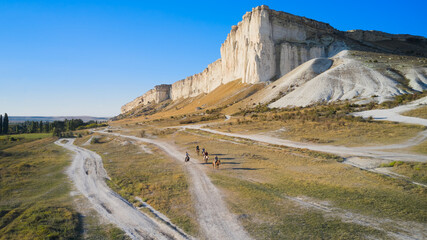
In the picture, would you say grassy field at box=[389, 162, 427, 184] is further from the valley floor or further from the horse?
the horse

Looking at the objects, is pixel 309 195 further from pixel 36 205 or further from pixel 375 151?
pixel 36 205

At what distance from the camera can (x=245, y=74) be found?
88375 mm

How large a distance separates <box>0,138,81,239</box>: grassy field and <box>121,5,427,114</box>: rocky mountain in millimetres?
47394

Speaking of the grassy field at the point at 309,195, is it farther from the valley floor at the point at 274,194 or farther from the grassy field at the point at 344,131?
the grassy field at the point at 344,131

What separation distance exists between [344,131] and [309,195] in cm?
1912

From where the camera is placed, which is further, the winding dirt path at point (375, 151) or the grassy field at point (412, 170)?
the winding dirt path at point (375, 151)

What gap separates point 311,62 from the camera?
69.4 meters

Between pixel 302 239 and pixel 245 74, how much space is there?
84283mm

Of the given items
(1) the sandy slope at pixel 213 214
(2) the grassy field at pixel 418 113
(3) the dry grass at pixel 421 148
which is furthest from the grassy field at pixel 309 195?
(2) the grassy field at pixel 418 113

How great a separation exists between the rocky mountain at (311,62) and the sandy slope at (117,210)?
4508cm

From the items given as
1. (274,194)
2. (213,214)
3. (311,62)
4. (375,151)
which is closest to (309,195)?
(274,194)

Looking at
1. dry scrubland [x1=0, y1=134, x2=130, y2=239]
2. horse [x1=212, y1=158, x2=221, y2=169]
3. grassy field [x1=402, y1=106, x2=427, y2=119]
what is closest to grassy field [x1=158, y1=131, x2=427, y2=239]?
horse [x1=212, y1=158, x2=221, y2=169]

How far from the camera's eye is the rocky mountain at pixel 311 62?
50.3 m

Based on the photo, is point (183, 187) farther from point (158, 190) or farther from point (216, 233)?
point (216, 233)
